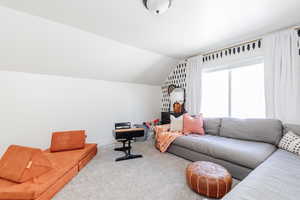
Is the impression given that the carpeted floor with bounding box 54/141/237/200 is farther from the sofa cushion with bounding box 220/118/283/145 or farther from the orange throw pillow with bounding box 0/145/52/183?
the sofa cushion with bounding box 220/118/283/145

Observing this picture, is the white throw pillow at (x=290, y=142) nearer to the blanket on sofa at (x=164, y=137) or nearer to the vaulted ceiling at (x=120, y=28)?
the blanket on sofa at (x=164, y=137)

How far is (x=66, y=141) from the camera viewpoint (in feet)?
7.76

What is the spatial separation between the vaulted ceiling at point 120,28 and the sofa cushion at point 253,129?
65.9 inches

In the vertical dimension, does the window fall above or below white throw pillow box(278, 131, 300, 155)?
above

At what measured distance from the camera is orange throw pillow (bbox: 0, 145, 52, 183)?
4.76ft

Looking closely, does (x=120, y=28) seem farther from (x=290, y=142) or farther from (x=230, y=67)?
(x=290, y=142)

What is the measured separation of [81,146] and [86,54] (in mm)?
1860

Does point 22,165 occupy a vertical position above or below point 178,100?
below

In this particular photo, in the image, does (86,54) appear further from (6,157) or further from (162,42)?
(6,157)

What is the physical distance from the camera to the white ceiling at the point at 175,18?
1.66 m

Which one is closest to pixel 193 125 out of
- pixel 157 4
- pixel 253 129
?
pixel 253 129

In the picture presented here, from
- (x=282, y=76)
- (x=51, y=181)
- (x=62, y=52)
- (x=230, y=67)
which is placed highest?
(x=62, y=52)

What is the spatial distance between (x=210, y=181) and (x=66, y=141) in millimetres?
2406

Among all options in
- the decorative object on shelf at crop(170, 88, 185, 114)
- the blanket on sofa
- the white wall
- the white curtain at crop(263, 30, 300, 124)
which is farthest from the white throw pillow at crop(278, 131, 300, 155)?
the white wall
